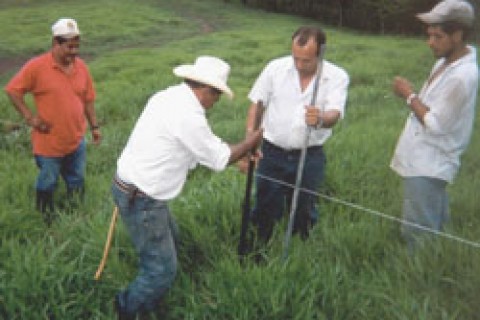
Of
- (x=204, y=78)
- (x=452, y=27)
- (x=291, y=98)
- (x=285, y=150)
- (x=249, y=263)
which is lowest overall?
(x=249, y=263)

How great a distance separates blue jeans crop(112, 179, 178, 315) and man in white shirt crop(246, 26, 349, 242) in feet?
3.28

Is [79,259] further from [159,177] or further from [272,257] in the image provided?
[272,257]

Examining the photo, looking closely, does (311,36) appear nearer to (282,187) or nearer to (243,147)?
(243,147)

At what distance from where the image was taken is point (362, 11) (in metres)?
30.2

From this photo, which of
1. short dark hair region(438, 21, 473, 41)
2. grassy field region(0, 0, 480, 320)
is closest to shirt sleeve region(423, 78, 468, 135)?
short dark hair region(438, 21, 473, 41)

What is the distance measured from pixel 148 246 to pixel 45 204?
1911 mm

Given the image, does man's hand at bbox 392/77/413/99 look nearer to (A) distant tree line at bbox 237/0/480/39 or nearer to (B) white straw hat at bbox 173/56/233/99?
(B) white straw hat at bbox 173/56/233/99

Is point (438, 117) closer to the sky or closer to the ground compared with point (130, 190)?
closer to the sky

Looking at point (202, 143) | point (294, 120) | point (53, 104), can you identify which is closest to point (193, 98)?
point (202, 143)

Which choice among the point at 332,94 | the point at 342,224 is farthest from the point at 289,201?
the point at 332,94

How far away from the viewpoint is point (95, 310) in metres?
3.69

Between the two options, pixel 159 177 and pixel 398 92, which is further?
pixel 398 92

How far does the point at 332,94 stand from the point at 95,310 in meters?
2.12

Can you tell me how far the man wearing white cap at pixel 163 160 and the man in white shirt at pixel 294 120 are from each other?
63cm
